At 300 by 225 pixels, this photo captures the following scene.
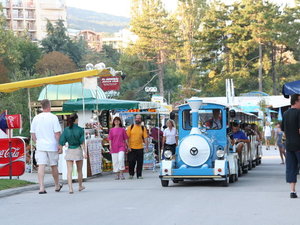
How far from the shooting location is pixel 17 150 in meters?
19.4

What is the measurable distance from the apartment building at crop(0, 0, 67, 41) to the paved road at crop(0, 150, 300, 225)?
134815 millimetres

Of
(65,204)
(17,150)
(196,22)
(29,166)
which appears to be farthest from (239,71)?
(65,204)

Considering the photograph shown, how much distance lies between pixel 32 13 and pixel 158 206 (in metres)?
151

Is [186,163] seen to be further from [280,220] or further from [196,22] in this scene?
[196,22]

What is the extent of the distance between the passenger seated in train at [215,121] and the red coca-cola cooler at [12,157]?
17.0 feet

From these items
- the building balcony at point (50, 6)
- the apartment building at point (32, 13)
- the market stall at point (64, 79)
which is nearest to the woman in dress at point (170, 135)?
the market stall at point (64, 79)

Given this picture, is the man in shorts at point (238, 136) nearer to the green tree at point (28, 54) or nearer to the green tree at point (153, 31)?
the green tree at point (153, 31)

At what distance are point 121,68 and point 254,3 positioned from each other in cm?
2059

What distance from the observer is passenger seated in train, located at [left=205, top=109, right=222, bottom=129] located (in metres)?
19.6

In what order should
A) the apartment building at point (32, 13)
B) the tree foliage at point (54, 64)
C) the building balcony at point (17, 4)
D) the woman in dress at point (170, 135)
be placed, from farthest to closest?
the building balcony at point (17, 4) < the apartment building at point (32, 13) < the tree foliage at point (54, 64) < the woman in dress at point (170, 135)

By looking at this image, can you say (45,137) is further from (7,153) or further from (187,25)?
(187,25)

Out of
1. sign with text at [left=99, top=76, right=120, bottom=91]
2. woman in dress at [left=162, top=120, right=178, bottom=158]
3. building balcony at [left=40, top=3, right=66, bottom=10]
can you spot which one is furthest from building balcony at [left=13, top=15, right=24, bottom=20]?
woman in dress at [left=162, top=120, right=178, bottom=158]

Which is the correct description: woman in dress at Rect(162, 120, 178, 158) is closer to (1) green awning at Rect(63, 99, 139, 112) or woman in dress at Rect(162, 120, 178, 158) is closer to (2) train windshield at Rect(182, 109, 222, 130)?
(1) green awning at Rect(63, 99, 139, 112)

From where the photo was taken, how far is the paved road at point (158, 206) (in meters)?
10.9
